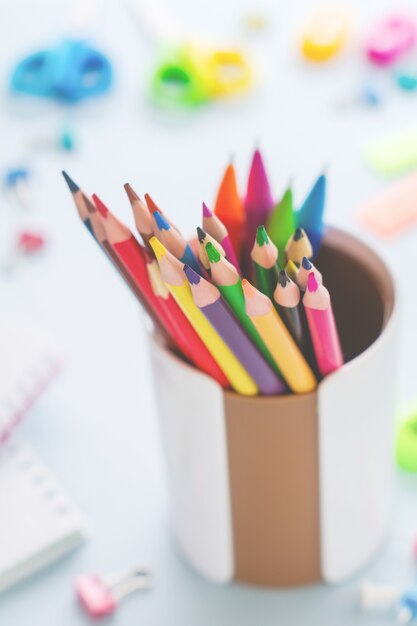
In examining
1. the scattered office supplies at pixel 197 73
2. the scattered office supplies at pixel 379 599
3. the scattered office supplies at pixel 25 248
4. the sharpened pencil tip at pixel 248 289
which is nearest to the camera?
the sharpened pencil tip at pixel 248 289

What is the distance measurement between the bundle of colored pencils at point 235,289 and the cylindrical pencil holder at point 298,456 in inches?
0.4

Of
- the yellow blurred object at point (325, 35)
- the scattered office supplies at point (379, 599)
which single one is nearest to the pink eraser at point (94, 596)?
the scattered office supplies at point (379, 599)

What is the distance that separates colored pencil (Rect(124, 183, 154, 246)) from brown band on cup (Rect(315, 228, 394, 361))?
0.10m

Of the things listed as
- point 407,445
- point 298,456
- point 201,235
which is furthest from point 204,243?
point 407,445

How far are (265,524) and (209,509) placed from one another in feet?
0.09

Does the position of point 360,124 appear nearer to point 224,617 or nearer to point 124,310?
point 124,310

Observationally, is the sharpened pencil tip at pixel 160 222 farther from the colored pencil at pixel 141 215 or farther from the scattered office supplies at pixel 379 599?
the scattered office supplies at pixel 379 599

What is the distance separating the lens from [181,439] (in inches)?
19.6

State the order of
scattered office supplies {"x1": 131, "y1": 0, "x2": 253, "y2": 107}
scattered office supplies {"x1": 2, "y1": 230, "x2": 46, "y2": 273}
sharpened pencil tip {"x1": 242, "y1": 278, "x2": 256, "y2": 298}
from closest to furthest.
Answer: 1. sharpened pencil tip {"x1": 242, "y1": 278, "x2": 256, "y2": 298}
2. scattered office supplies {"x1": 2, "y1": 230, "x2": 46, "y2": 273}
3. scattered office supplies {"x1": 131, "y1": 0, "x2": 253, "y2": 107}

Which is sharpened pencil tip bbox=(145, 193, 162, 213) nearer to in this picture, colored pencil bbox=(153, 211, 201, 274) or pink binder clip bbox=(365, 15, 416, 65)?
colored pencil bbox=(153, 211, 201, 274)

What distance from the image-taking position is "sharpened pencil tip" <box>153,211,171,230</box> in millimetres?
431

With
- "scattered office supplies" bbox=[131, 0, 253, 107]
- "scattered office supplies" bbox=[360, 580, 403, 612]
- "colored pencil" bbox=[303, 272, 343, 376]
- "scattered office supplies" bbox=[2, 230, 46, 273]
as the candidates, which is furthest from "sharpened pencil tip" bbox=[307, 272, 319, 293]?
"scattered office supplies" bbox=[131, 0, 253, 107]

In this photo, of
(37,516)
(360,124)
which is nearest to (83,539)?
(37,516)

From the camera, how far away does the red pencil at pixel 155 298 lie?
44 cm
